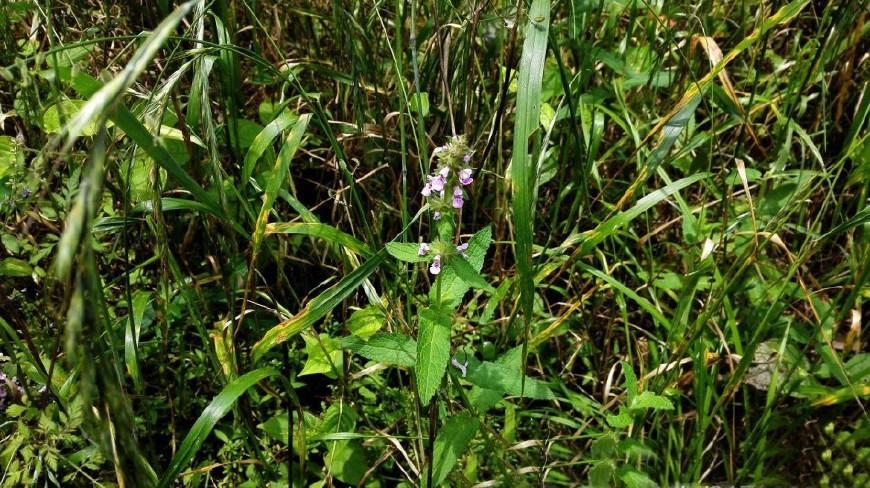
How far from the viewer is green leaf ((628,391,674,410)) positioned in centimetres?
149

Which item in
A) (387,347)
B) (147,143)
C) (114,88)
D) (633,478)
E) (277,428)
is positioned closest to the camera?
(114,88)

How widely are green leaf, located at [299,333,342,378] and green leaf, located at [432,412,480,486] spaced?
351 millimetres

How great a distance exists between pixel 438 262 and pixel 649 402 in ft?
1.96

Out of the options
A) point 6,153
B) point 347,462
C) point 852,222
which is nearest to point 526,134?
point 852,222

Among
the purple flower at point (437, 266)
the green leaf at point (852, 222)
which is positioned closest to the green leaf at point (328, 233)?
the purple flower at point (437, 266)

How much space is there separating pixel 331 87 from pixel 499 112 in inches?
35.0

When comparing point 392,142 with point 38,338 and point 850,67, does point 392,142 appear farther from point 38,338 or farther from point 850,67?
point 850,67

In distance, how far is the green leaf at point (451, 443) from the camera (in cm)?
141

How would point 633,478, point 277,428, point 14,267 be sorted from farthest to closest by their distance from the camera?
point 277,428, point 14,267, point 633,478

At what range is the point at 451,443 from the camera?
4.65ft

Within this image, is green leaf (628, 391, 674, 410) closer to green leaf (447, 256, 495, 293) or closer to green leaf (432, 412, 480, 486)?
green leaf (432, 412, 480, 486)

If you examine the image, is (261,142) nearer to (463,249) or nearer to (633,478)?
(463,249)

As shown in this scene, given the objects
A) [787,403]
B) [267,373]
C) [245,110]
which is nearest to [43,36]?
[245,110]

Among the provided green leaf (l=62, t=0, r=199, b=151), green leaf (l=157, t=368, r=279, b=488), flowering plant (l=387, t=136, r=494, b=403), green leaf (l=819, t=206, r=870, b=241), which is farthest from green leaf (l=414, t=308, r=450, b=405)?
green leaf (l=819, t=206, r=870, b=241)
